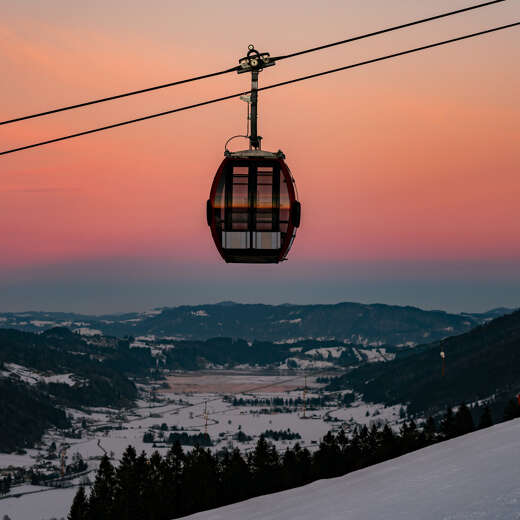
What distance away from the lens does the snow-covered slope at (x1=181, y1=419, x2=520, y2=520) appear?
103 ft

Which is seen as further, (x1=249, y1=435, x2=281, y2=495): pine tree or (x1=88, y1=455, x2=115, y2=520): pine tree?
(x1=249, y1=435, x2=281, y2=495): pine tree

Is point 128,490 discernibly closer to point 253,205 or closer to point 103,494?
point 103,494

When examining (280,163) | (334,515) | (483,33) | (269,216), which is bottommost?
(334,515)

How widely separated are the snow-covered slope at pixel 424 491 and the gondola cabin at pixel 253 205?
12.9 m

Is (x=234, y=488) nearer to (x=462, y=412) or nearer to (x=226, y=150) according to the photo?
(x=462, y=412)

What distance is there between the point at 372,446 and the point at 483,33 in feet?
433

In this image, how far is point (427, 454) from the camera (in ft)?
212

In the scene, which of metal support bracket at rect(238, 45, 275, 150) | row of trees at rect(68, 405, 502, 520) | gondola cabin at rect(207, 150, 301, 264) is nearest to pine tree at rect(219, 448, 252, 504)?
row of trees at rect(68, 405, 502, 520)

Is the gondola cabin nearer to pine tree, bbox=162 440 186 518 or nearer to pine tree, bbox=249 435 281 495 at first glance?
pine tree, bbox=162 440 186 518

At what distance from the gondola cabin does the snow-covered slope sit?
12912 mm

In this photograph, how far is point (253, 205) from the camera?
931 inches

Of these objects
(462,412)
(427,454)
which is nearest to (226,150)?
(427,454)

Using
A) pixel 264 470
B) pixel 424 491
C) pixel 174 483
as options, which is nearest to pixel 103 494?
pixel 174 483

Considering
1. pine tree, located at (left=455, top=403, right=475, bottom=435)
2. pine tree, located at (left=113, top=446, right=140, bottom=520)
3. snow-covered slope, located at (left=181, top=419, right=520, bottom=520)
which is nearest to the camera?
snow-covered slope, located at (left=181, top=419, right=520, bottom=520)
